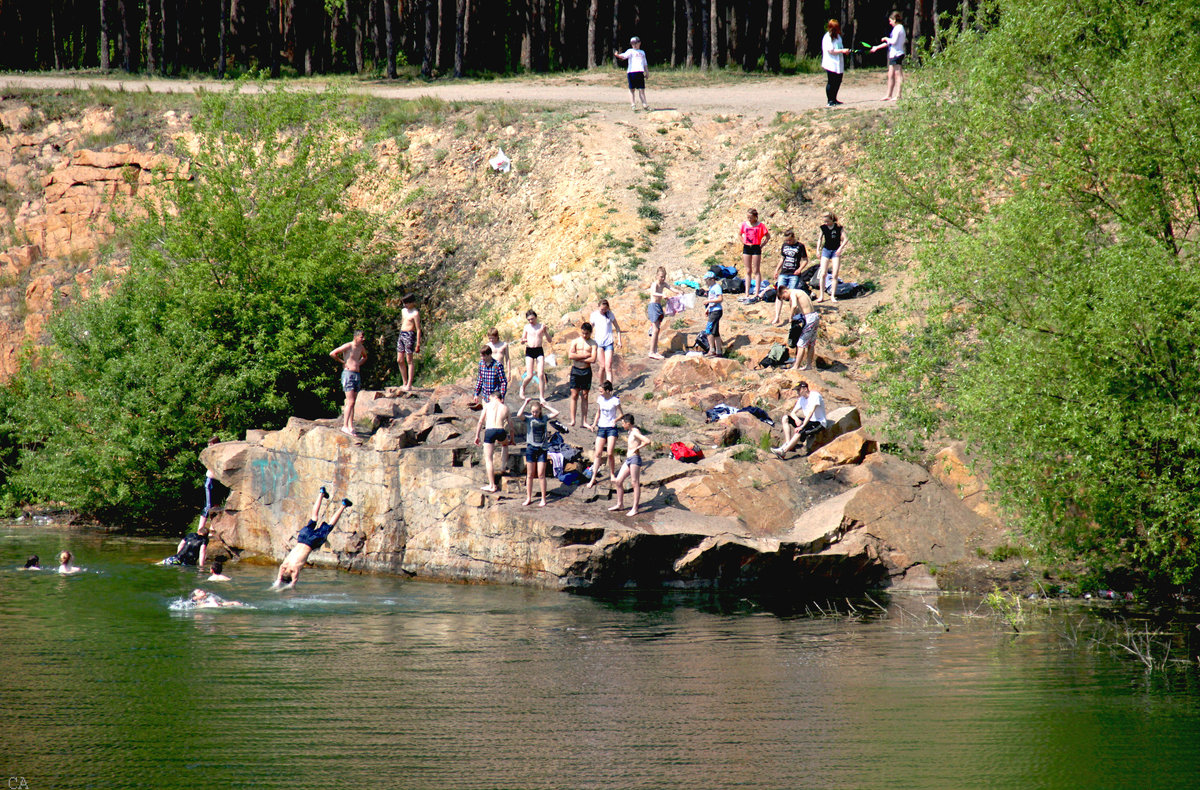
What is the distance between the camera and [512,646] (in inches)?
635

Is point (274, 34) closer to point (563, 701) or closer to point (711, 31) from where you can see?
point (711, 31)

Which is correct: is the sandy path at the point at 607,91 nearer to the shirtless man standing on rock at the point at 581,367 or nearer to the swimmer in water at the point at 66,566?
the shirtless man standing on rock at the point at 581,367

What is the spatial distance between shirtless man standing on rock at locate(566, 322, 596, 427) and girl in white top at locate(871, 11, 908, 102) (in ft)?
44.7

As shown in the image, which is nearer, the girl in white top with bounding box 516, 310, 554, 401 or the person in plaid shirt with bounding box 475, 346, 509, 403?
the person in plaid shirt with bounding box 475, 346, 509, 403

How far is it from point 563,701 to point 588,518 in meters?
8.16

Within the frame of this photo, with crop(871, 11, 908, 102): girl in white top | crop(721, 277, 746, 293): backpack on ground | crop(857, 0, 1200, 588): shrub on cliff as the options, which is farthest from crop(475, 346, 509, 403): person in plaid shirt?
crop(871, 11, 908, 102): girl in white top

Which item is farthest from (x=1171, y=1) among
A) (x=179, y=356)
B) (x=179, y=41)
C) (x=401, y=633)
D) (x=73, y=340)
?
(x=179, y=41)

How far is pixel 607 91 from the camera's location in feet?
138

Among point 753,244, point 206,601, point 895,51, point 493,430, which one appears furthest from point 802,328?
point 206,601

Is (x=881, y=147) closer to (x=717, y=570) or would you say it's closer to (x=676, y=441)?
(x=676, y=441)

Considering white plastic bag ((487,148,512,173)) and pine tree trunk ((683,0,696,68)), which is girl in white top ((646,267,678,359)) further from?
pine tree trunk ((683,0,696,68))

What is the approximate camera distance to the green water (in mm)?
10938

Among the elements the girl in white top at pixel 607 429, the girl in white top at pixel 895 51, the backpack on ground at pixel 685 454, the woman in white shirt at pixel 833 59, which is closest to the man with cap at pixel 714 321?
the backpack on ground at pixel 685 454

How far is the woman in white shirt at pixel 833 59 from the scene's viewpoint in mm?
34375
